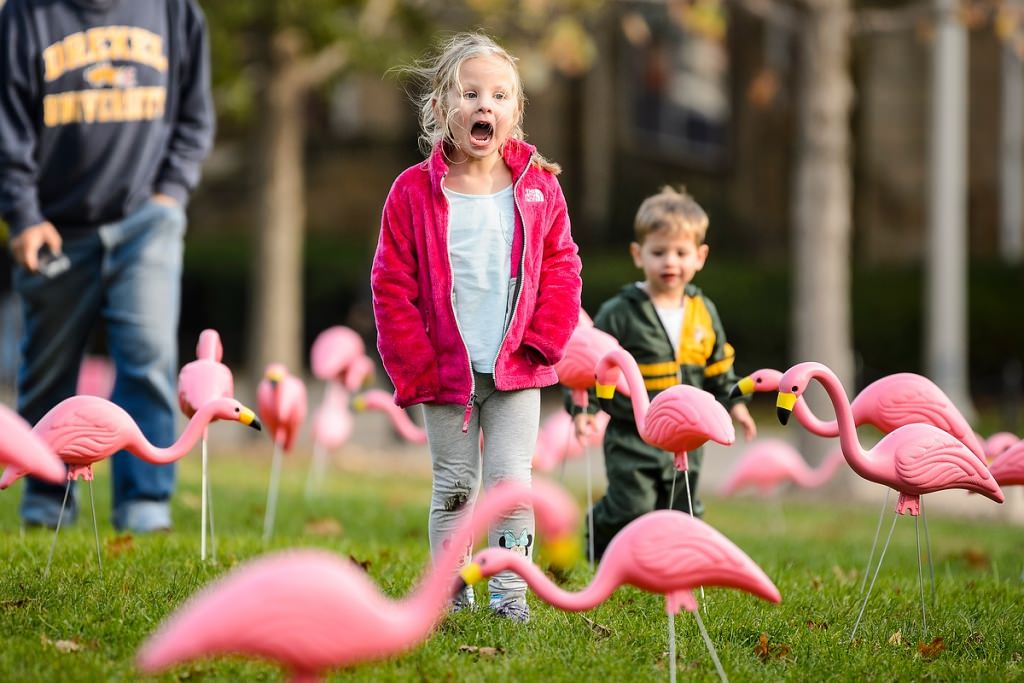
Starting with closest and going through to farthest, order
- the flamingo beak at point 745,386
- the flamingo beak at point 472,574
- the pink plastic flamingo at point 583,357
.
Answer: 1. the flamingo beak at point 472,574
2. the flamingo beak at point 745,386
3. the pink plastic flamingo at point 583,357

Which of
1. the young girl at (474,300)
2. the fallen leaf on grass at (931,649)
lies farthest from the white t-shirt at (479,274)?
the fallen leaf on grass at (931,649)

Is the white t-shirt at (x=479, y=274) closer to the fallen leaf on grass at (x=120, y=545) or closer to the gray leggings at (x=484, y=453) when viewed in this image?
the gray leggings at (x=484, y=453)

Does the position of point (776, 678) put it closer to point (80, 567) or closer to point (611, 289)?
point (80, 567)

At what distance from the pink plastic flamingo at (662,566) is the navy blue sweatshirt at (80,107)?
3217mm

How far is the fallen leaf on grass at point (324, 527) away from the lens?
6711mm

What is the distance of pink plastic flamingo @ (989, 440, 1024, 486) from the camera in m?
4.67

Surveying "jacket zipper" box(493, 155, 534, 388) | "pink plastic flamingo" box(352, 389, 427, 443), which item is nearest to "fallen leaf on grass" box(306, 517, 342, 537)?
"pink plastic flamingo" box(352, 389, 427, 443)

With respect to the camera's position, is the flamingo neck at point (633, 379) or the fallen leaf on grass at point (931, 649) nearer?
the fallen leaf on grass at point (931, 649)

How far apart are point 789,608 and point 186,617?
2546 millimetres

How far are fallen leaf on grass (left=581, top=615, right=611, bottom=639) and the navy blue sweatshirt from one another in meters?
2.90

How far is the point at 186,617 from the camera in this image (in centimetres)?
279

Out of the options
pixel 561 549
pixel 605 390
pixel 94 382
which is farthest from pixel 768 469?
pixel 561 549

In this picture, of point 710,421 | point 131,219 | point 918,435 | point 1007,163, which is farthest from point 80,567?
point 1007,163

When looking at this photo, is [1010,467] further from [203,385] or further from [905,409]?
[203,385]
